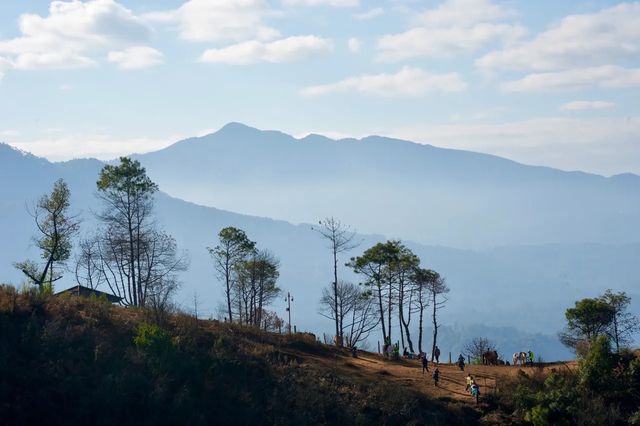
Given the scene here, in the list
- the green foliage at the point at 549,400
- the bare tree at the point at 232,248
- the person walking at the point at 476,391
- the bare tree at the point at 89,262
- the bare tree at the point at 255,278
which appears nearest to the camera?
the green foliage at the point at 549,400

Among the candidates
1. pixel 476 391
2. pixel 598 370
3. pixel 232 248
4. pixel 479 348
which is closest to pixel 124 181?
pixel 232 248

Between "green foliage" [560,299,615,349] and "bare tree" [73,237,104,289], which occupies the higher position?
"bare tree" [73,237,104,289]

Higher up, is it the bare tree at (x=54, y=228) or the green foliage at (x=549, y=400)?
the bare tree at (x=54, y=228)

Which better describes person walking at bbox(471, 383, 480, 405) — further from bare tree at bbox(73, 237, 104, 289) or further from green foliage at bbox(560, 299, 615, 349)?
bare tree at bbox(73, 237, 104, 289)

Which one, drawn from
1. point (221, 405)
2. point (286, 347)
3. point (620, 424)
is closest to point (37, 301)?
point (221, 405)

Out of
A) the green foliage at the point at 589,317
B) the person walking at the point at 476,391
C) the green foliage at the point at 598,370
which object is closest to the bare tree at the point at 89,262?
the person walking at the point at 476,391

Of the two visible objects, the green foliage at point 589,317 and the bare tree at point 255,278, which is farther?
the bare tree at point 255,278

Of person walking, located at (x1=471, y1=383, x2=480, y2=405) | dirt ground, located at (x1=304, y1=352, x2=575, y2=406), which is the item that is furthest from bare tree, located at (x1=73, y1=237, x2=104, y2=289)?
person walking, located at (x1=471, y1=383, x2=480, y2=405)

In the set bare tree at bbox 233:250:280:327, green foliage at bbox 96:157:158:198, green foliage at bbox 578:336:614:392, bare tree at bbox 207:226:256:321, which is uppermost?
green foliage at bbox 96:157:158:198

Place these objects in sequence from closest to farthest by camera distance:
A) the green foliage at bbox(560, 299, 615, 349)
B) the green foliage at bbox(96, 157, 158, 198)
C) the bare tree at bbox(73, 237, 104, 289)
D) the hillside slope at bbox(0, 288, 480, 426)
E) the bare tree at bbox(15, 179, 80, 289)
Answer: the hillside slope at bbox(0, 288, 480, 426)
the bare tree at bbox(15, 179, 80, 289)
the green foliage at bbox(96, 157, 158, 198)
the green foliage at bbox(560, 299, 615, 349)
the bare tree at bbox(73, 237, 104, 289)

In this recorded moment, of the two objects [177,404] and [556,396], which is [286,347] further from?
[556,396]

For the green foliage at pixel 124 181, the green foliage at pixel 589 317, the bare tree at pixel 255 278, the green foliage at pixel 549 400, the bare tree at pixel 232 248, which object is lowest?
the green foliage at pixel 549 400

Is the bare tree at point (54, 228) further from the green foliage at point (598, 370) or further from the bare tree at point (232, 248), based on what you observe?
the green foliage at point (598, 370)

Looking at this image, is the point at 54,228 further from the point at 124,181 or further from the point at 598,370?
the point at 598,370
